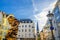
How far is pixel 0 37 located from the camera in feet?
29.9

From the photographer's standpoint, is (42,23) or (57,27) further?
(57,27)

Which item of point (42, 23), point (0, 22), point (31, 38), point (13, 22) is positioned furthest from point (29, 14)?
point (31, 38)

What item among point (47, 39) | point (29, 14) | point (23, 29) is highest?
point (29, 14)

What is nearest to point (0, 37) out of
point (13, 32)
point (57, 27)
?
point (13, 32)

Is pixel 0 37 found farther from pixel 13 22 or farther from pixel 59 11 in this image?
pixel 59 11

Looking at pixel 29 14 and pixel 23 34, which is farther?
pixel 23 34

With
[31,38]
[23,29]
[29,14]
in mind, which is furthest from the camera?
[23,29]

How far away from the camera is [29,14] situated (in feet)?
26.8

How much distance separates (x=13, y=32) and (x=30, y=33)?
2407mm

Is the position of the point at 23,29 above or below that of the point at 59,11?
below

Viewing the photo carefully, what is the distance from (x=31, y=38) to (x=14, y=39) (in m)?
2.00

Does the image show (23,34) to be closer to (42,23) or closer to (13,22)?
(13,22)

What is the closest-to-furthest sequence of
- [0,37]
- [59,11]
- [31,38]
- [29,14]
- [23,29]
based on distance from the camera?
[29,14]
[0,37]
[59,11]
[31,38]
[23,29]

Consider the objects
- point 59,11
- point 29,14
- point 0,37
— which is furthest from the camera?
point 59,11
